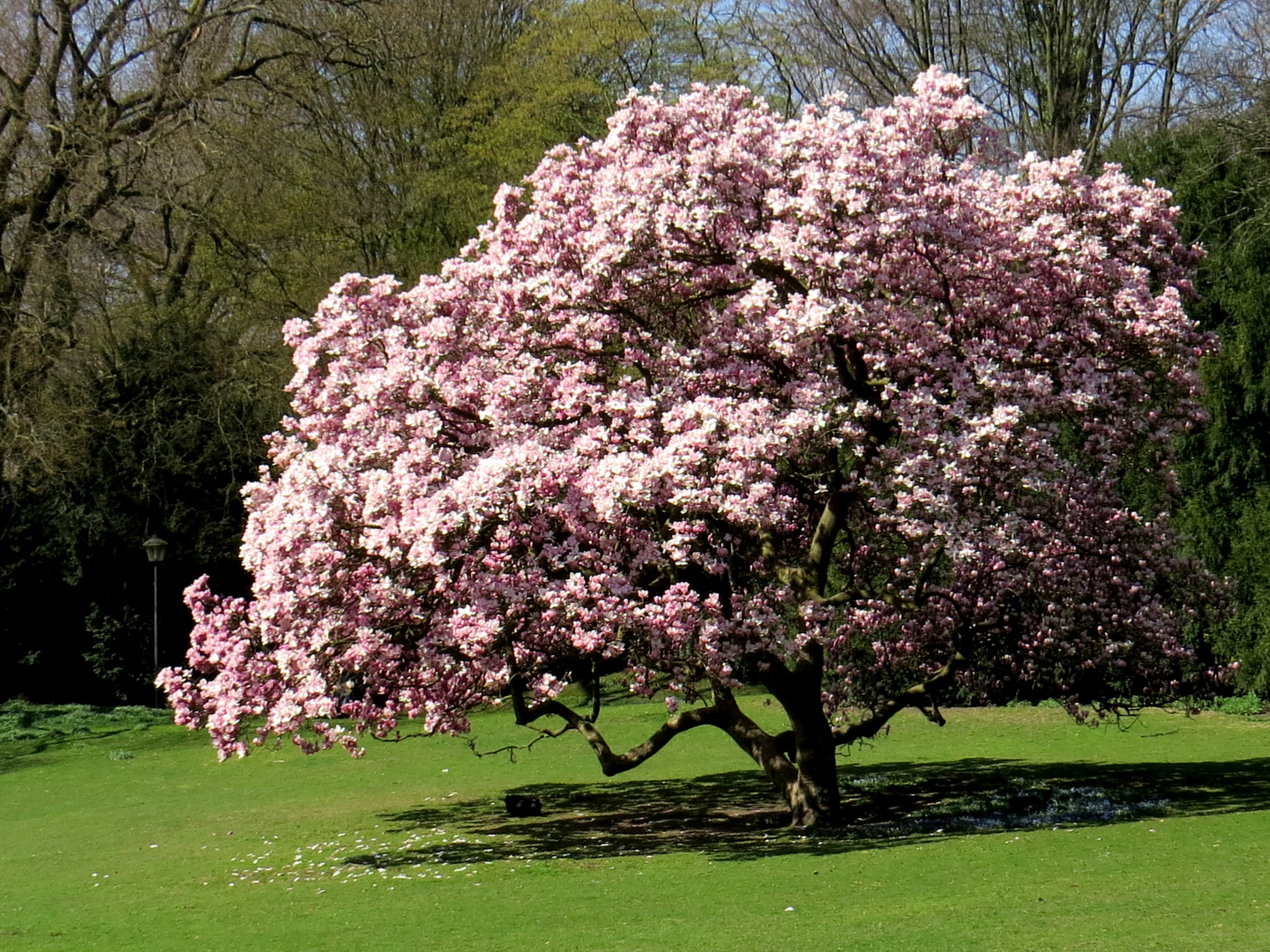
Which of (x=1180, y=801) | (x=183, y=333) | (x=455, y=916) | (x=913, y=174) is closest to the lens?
(x=455, y=916)

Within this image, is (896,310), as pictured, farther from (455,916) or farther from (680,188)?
(455,916)

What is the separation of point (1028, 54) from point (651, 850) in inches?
1125

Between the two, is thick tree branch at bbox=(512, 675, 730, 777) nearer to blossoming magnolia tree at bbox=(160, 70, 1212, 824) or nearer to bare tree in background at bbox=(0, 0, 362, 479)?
blossoming magnolia tree at bbox=(160, 70, 1212, 824)

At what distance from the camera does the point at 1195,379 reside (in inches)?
548

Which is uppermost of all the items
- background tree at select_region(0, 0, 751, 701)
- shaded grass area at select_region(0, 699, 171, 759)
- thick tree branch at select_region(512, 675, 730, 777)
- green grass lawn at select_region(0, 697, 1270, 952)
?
background tree at select_region(0, 0, 751, 701)

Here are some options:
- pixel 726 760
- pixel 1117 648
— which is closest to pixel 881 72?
pixel 726 760

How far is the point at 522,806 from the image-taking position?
17.4m

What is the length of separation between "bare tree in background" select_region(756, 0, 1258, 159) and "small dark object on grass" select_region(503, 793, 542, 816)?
76.9ft

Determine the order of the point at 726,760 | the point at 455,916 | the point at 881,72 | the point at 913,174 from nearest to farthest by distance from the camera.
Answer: the point at 455,916 < the point at 913,174 < the point at 726,760 < the point at 881,72

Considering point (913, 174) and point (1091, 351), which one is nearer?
point (913, 174)

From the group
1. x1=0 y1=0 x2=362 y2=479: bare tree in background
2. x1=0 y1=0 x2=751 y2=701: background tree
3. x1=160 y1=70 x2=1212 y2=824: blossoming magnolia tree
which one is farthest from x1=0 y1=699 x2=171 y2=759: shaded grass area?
x1=160 y1=70 x2=1212 y2=824: blossoming magnolia tree

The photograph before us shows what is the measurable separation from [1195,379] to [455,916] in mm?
8045

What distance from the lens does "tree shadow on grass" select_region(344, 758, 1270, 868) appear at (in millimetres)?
14797

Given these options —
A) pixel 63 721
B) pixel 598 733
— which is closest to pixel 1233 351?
pixel 598 733
